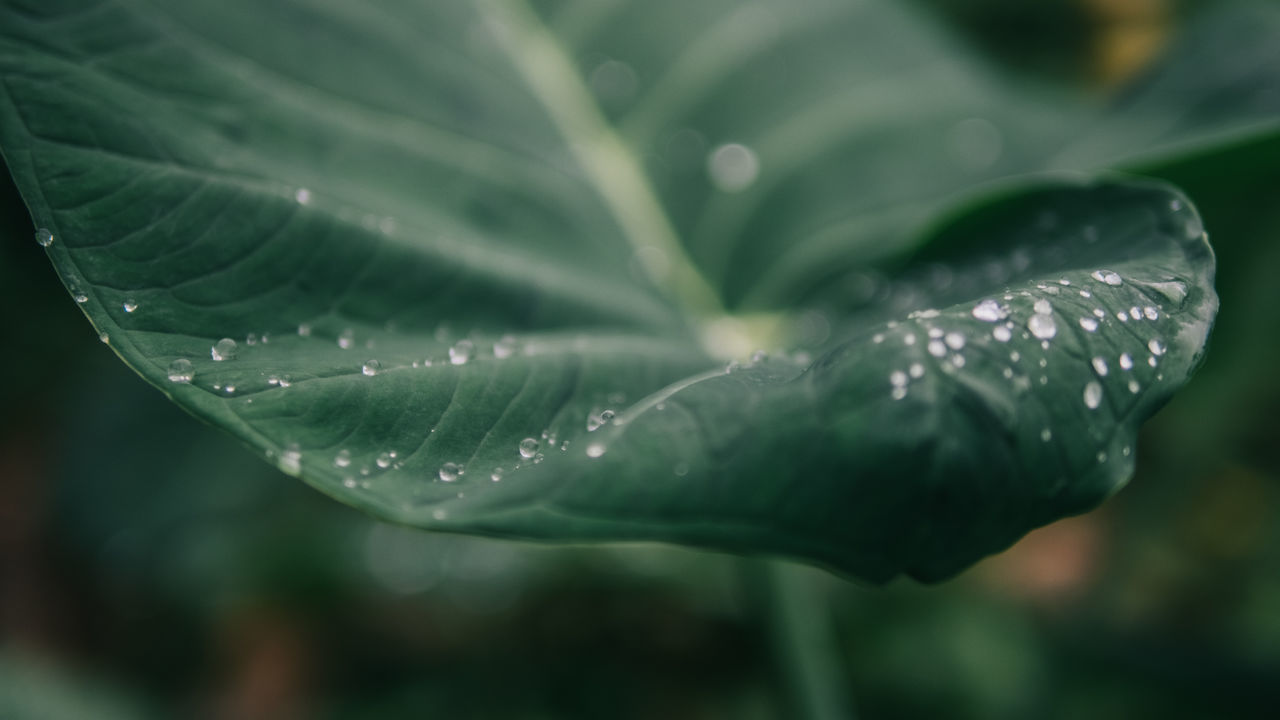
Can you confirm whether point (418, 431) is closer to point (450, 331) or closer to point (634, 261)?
point (450, 331)

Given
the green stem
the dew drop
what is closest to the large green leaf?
the dew drop

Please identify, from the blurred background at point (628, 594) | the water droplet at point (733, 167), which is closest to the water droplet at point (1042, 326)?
the water droplet at point (733, 167)

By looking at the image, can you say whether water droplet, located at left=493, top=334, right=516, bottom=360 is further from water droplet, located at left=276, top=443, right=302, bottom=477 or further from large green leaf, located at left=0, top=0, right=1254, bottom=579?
water droplet, located at left=276, top=443, right=302, bottom=477

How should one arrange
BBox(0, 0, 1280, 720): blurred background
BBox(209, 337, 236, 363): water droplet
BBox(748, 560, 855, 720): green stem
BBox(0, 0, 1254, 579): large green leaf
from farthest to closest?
BBox(0, 0, 1280, 720): blurred background, BBox(748, 560, 855, 720): green stem, BBox(209, 337, 236, 363): water droplet, BBox(0, 0, 1254, 579): large green leaf

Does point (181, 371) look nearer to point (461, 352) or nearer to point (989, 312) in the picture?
point (461, 352)

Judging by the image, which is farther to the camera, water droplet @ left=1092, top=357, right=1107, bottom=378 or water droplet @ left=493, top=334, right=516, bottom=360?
water droplet @ left=493, top=334, right=516, bottom=360

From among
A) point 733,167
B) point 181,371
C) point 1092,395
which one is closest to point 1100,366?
point 1092,395

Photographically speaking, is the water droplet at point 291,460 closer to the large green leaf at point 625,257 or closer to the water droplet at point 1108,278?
the large green leaf at point 625,257
